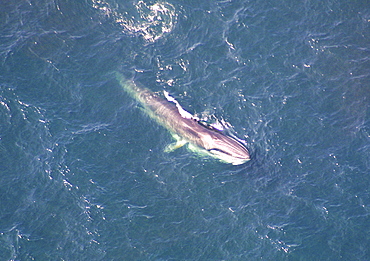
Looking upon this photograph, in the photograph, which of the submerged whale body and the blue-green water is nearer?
the blue-green water

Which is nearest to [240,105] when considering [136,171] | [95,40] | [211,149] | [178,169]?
[211,149]

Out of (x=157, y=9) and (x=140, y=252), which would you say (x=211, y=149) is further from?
(x=157, y=9)

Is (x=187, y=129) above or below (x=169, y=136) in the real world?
above

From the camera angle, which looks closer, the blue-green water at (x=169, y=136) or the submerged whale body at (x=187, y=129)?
the blue-green water at (x=169, y=136)
